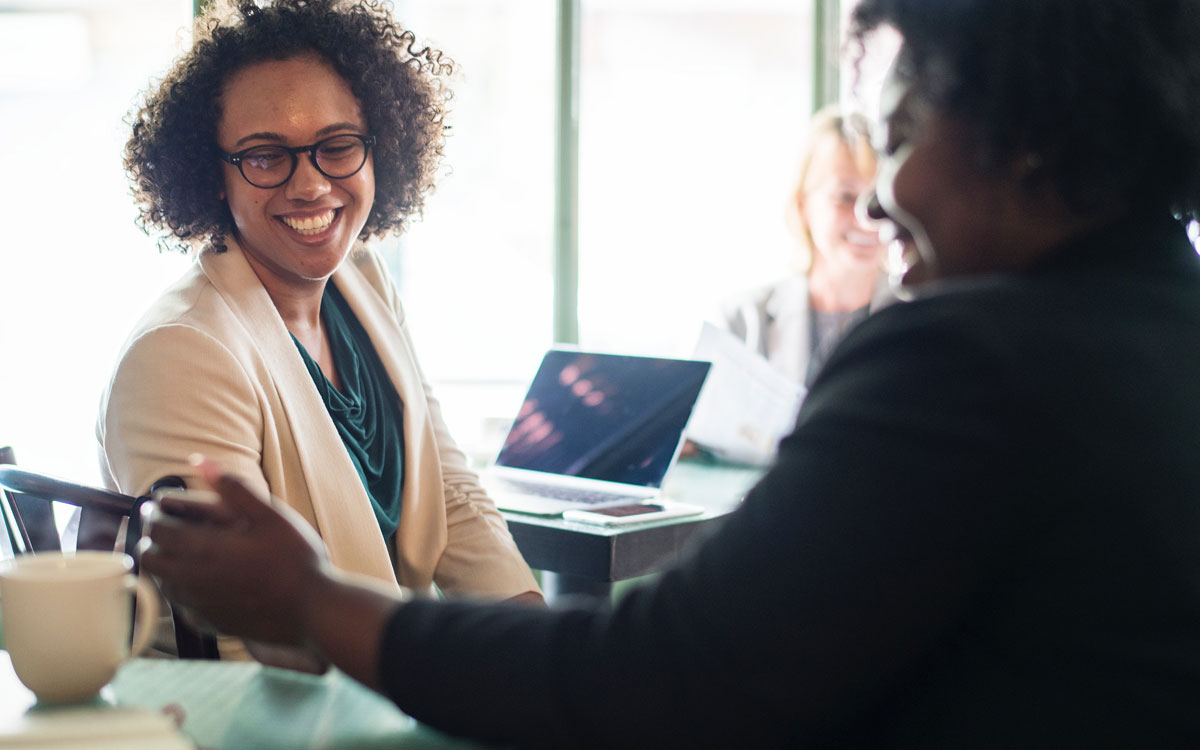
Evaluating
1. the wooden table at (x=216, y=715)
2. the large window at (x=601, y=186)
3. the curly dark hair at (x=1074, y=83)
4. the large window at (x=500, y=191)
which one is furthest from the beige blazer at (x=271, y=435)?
the large window at (x=601, y=186)

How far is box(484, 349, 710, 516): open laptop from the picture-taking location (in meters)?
2.18

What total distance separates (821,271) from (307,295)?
6.23ft

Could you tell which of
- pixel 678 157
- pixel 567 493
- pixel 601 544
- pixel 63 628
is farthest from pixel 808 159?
pixel 63 628

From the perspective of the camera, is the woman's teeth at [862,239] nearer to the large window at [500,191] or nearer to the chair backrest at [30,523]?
the large window at [500,191]

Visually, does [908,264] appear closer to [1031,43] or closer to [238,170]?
[1031,43]

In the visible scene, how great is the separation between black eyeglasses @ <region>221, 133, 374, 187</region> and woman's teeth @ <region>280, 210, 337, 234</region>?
60 millimetres

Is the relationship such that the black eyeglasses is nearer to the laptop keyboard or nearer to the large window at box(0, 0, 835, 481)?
the laptop keyboard

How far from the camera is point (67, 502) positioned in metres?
1.37

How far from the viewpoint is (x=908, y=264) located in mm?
882

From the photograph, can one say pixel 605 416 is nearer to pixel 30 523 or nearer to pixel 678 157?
pixel 30 523

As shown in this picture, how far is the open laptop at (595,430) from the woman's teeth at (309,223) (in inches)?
23.1

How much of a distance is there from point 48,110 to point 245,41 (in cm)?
144

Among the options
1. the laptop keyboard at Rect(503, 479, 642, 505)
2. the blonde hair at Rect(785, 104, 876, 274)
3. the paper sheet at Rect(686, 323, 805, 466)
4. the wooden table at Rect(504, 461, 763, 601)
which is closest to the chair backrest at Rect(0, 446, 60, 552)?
the wooden table at Rect(504, 461, 763, 601)

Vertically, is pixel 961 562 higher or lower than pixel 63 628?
higher
